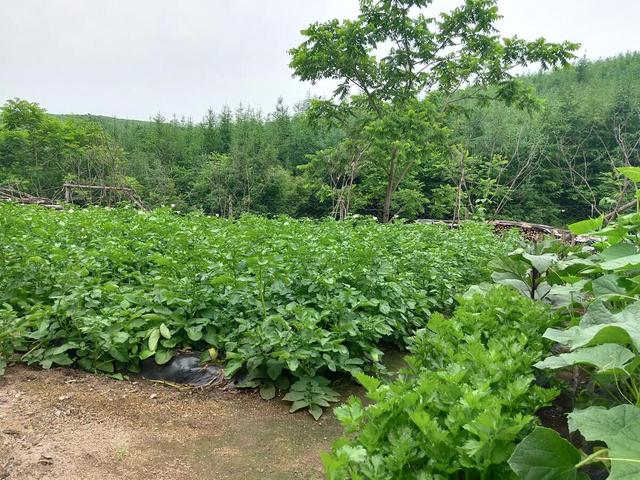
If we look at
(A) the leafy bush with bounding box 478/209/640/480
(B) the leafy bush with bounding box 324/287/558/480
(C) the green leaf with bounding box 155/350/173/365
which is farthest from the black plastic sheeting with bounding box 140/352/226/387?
(A) the leafy bush with bounding box 478/209/640/480

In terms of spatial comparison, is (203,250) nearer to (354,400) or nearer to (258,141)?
(354,400)

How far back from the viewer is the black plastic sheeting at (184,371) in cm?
246

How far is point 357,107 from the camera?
1063 cm

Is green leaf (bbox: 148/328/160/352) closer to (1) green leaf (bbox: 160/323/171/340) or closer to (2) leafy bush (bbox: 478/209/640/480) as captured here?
(1) green leaf (bbox: 160/323/171/340)

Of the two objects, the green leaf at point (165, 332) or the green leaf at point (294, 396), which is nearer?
the green leaf at point (294, 396)

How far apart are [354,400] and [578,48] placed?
424 inches

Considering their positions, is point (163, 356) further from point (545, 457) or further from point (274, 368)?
point (545, 457)

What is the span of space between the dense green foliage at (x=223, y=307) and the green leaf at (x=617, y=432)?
1.56 metres

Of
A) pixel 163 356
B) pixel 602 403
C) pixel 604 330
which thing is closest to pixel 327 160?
pixel 163 356

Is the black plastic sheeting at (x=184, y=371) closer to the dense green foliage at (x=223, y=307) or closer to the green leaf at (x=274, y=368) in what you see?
the dense green foliage at (x=223, y=307)

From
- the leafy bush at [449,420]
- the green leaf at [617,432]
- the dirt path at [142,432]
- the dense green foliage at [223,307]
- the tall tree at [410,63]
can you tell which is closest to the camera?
the green leaf at [617,432]

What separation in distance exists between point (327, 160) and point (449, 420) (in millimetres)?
10644

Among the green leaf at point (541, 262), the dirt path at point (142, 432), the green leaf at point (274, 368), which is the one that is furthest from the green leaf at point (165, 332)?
the green leaf at point (541, 262)

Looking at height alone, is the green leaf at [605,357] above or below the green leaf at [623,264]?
below
